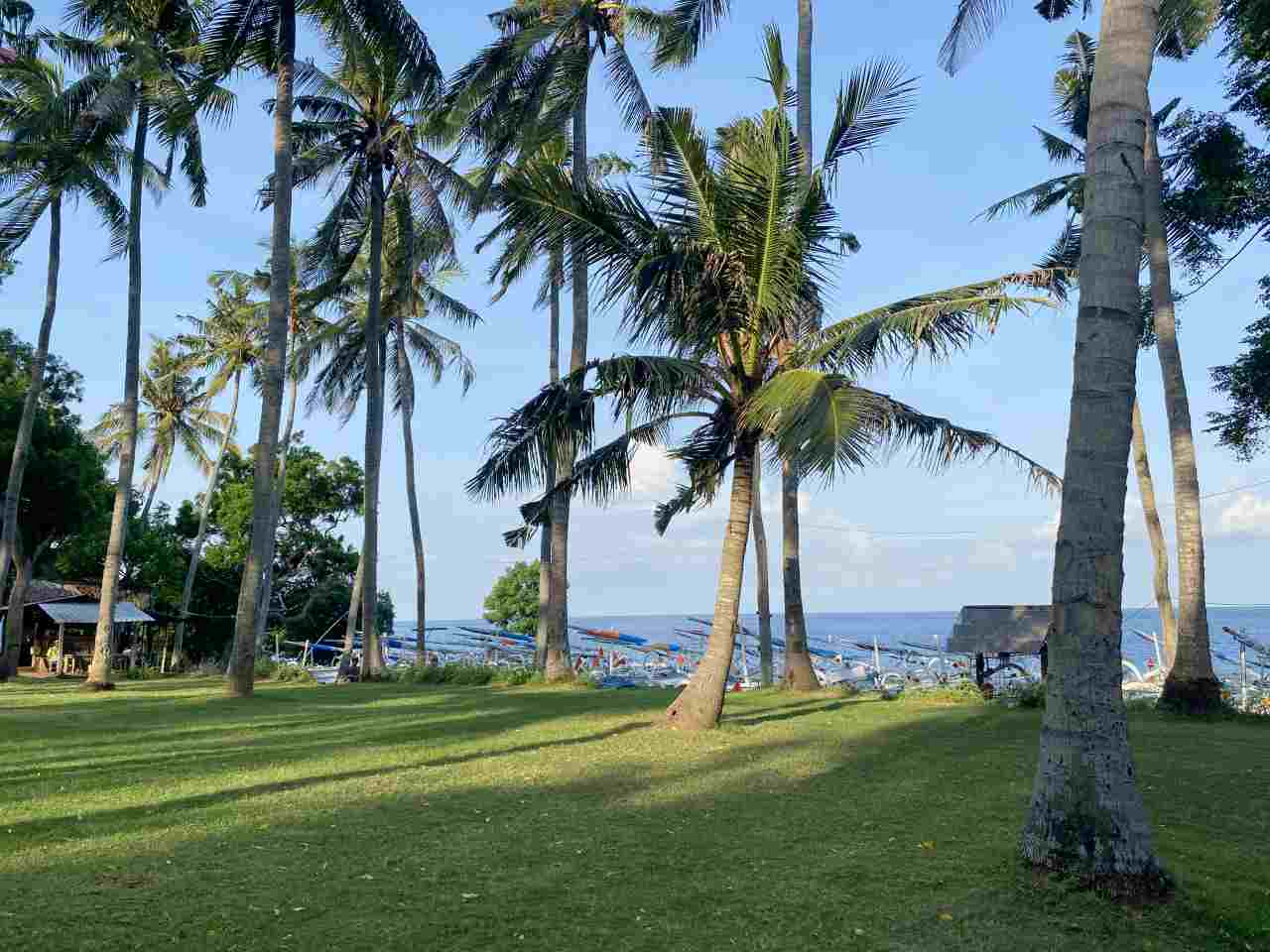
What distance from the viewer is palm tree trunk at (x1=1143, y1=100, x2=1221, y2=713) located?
13.9 meters

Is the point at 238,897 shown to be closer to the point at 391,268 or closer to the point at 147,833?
the point at 147,833

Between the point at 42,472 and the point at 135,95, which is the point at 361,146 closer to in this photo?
the point at 135,95

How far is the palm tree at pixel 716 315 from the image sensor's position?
36.5 ft

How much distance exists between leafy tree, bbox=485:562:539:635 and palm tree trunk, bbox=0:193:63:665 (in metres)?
27.2

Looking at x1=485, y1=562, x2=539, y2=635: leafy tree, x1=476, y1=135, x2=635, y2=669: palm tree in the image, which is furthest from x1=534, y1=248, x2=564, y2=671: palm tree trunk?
x1=485, y1=562, x2=539, y2=635: leafy tree

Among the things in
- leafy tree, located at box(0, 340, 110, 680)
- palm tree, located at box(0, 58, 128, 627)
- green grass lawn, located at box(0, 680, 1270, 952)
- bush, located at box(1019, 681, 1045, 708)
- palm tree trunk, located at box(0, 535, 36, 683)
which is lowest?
green grass lawn, located at box(0, 680, 1270, 952)

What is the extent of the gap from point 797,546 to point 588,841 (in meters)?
11.8

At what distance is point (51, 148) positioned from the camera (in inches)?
842

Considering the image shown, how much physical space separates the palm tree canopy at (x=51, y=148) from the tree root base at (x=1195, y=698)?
2125cm

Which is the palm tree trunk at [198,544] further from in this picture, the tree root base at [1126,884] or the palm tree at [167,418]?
the tree root base at [1126,884]

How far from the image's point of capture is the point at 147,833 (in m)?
6.39

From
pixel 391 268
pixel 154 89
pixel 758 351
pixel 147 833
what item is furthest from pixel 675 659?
pixel 147 833

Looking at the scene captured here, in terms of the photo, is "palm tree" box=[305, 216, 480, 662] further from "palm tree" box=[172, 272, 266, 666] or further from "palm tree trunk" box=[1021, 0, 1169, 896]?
"palm tree trunk" box=[1021, 0, 1169, 896]

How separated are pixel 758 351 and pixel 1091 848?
744cm
